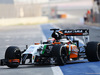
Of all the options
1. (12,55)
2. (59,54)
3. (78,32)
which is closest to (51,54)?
(59,54)

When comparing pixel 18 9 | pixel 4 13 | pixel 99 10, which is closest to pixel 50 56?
pixel 99 10

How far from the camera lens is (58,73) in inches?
437

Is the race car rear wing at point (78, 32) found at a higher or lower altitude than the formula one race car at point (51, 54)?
higher

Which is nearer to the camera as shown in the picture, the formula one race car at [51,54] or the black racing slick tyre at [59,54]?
the black racing slick tyre at [59,54]

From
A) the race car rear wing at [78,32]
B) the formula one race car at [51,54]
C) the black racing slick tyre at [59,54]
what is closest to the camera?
the black racing slick tyre at [59,54]

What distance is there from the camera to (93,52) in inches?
549

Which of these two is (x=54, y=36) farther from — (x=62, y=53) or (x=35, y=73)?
(x=35, y=73)

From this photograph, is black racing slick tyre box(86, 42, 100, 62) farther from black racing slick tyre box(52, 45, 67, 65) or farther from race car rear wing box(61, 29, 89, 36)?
black racing slick tyre box(52, 45, 67, 65)

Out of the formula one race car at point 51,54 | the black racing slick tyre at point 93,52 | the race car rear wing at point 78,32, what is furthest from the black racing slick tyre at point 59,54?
the race car rear wing at point 78,32

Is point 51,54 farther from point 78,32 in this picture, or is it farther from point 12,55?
point 78,32

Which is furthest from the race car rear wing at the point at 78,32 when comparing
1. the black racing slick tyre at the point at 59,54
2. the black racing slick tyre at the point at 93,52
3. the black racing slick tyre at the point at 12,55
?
the black racing slick tyre at the point at 12,55

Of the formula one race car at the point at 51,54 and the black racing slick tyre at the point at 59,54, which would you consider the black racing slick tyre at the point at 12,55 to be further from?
the black racing slick tyre at the point at 59,54

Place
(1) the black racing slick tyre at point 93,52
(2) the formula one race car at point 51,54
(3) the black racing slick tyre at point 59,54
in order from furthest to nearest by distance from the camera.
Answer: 1. (1) the black racing slick tyre at point 93,52
2. (2) the formula one race car at point 51,54
3. (3) the black racing slick tyre at point 59,54

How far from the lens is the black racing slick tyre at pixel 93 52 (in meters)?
13.9
